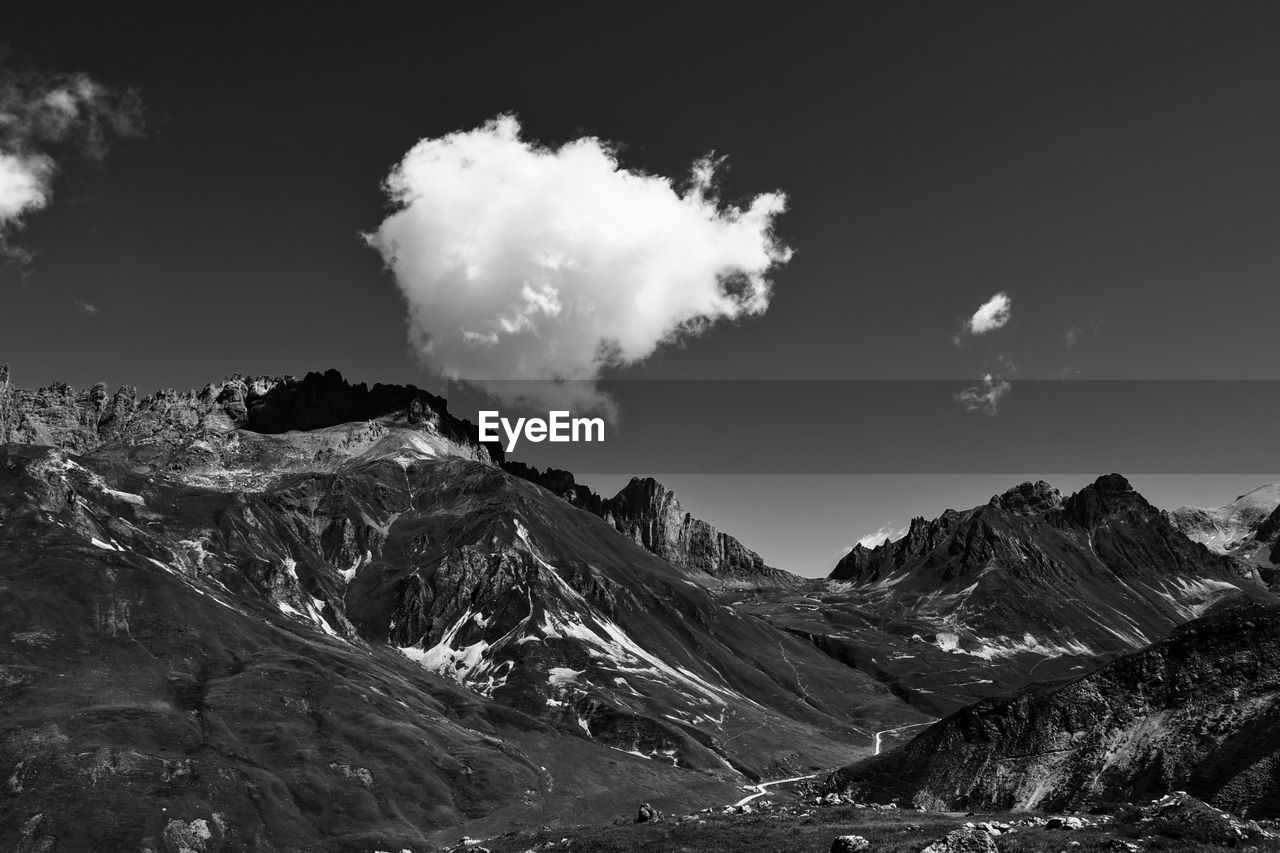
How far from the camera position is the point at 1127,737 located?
258 ft

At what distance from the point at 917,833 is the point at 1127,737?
147 ft

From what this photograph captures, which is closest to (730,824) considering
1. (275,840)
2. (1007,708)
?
(1007,708)

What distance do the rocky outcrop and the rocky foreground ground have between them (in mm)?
20552

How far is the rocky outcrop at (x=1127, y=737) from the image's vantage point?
223 ft

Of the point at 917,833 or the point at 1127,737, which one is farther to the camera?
the point at 1127,737

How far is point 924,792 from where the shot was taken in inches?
3499

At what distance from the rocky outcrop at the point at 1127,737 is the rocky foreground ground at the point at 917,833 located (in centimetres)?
2055

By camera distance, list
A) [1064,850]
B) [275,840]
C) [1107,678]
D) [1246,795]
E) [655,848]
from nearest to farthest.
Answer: [1064,850]
[655,848]
[1246,795]
[1107,678]
[275,840]

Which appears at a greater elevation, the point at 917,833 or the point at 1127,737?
the point at 1127,737

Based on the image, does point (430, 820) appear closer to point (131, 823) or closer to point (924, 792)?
point (131, 823)

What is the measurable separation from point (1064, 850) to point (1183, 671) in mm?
54387

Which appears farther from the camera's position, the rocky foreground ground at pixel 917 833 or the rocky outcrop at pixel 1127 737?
the rocky outcrop at pixel 1127 737

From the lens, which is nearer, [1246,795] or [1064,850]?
[1064,850]

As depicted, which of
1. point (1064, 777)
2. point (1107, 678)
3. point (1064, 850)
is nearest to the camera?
point (1064, 850)
